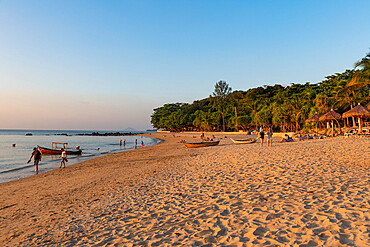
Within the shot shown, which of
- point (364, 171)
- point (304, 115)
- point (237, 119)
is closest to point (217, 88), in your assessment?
point (237, 119)

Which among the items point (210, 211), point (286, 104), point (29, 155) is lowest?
point (29, 155)

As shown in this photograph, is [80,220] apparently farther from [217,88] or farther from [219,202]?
[217,88]

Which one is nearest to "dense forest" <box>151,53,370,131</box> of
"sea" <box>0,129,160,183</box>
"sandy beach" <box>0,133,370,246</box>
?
"sandy beach" <box>0,133,370,246</box>

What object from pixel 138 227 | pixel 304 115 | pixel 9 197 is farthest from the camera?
pixel 304 115

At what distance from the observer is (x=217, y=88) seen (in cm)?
8306

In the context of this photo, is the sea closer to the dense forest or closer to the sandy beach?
the sandy beach

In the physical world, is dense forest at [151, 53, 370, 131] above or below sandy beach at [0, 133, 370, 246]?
above

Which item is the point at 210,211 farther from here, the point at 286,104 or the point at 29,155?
the point at 286,104

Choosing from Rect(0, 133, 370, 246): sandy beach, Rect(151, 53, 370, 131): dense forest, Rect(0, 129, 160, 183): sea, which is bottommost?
Rect(0, 129, 160, 183): sea

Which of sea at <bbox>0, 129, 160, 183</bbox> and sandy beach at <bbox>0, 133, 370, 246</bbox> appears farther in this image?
sea at <bbox>0, 129, 160, 183</bbox>

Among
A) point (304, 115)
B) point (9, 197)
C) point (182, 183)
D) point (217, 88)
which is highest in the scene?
point (217, 88)

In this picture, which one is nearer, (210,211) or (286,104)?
(210,211)

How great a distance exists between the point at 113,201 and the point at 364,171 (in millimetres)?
8979

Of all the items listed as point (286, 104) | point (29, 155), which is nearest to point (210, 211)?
point (29, 155)
